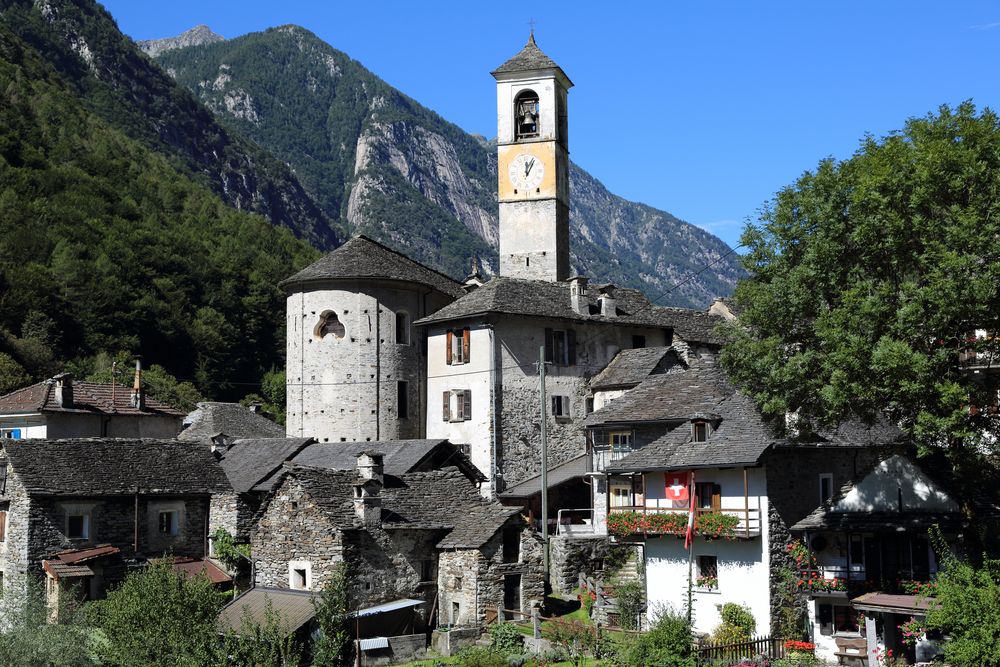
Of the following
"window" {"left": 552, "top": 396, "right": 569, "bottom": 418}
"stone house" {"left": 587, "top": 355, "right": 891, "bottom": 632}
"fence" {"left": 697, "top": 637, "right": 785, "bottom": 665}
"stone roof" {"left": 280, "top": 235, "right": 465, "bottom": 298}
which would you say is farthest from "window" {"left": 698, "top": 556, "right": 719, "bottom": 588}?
"stone roof" {"left": 280, "top": 235, "right": 465, "bottom": 298}

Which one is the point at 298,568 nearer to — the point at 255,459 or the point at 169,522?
the point at 169,522

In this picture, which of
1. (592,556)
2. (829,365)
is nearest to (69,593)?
(592,556)

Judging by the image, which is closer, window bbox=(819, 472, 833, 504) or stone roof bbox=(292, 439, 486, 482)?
window bbox=(819, 472, 833, 504)

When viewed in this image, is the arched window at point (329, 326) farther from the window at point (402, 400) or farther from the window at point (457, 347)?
the window at point (457, 347)

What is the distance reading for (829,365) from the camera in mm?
A: 30812

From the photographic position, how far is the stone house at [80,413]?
57.2 m

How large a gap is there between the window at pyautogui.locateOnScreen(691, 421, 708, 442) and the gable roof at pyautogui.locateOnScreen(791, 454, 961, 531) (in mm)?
4547

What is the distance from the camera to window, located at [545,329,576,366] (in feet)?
178

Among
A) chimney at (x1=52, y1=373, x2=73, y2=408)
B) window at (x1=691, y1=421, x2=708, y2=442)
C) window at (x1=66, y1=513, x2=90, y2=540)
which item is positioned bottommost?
window at (x1=66, y1=513, x2=90, y2=540)

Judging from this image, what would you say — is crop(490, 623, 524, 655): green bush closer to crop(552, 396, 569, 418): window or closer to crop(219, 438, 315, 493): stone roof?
crop(219, 438, 315, 493): stone roof

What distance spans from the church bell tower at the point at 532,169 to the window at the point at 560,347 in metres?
11.4

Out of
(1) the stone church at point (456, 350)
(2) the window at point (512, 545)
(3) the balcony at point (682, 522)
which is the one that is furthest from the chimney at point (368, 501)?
(1) the stone church at point (456, 350)

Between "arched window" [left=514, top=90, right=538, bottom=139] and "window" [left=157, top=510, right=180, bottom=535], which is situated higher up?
"arched window" [left=514, top=90, right=538, bottom=139]

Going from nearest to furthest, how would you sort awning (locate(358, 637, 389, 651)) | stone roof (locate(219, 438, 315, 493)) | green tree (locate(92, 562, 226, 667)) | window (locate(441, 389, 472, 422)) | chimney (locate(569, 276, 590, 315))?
1. green tree (locate(92, 562, 226, 667))
2. awning (locate(358, 637, 389, 651))
3. stone roof (locate(219, 438, 315, 493))
4. window (locate(441, 389, 472, 422))
5. chimney (locate(569, 276, 590, 315))
